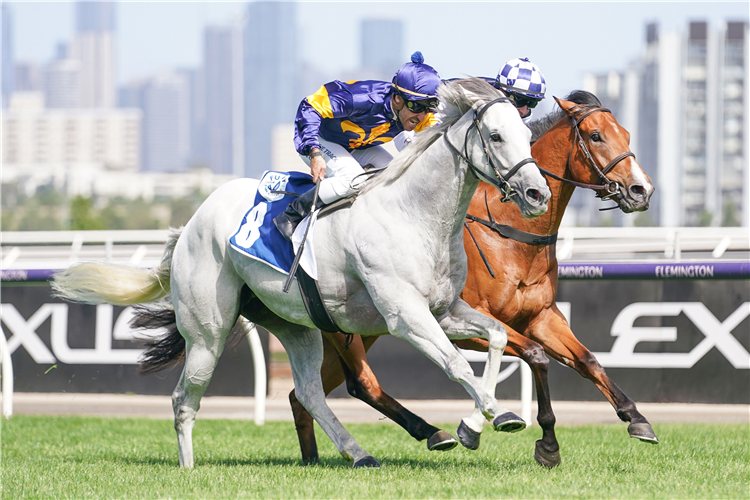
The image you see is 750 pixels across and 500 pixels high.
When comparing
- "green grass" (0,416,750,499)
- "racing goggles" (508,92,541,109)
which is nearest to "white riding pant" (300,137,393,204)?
"racing goggles" (508,92,541,109)

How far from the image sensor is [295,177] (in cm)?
506

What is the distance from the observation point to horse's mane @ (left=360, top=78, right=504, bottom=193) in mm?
4461

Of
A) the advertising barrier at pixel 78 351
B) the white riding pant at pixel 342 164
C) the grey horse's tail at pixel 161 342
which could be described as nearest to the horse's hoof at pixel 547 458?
the white riding pant at pixel 342 164

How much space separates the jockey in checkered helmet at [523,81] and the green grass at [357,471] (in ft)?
6.63

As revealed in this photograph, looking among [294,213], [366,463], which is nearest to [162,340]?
[294,213]

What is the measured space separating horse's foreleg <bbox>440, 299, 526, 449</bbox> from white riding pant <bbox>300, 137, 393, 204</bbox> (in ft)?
2.70

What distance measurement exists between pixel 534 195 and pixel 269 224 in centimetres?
150

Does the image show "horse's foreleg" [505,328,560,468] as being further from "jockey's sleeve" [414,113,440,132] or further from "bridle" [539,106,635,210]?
"jockey's sleeve" [414,113,440,132]

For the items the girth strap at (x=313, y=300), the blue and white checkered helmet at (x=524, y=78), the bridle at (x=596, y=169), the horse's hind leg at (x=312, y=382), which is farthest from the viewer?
the blue and white checkered helmet at (x=524, y=78)

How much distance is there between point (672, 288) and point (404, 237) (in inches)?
166

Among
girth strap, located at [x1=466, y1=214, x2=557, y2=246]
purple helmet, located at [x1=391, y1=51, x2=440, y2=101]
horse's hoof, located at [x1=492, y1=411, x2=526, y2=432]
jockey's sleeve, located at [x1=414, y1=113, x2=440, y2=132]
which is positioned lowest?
horse's hoof, located at [x1=492, y1=411, x2=526, y2=432]

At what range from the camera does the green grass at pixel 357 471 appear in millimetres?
4188

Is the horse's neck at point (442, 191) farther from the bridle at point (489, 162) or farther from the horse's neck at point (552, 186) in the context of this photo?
the horse's neck at point (552, 186)

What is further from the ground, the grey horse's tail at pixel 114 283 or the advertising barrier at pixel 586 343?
the grey horse's tail at pixel 114 283
